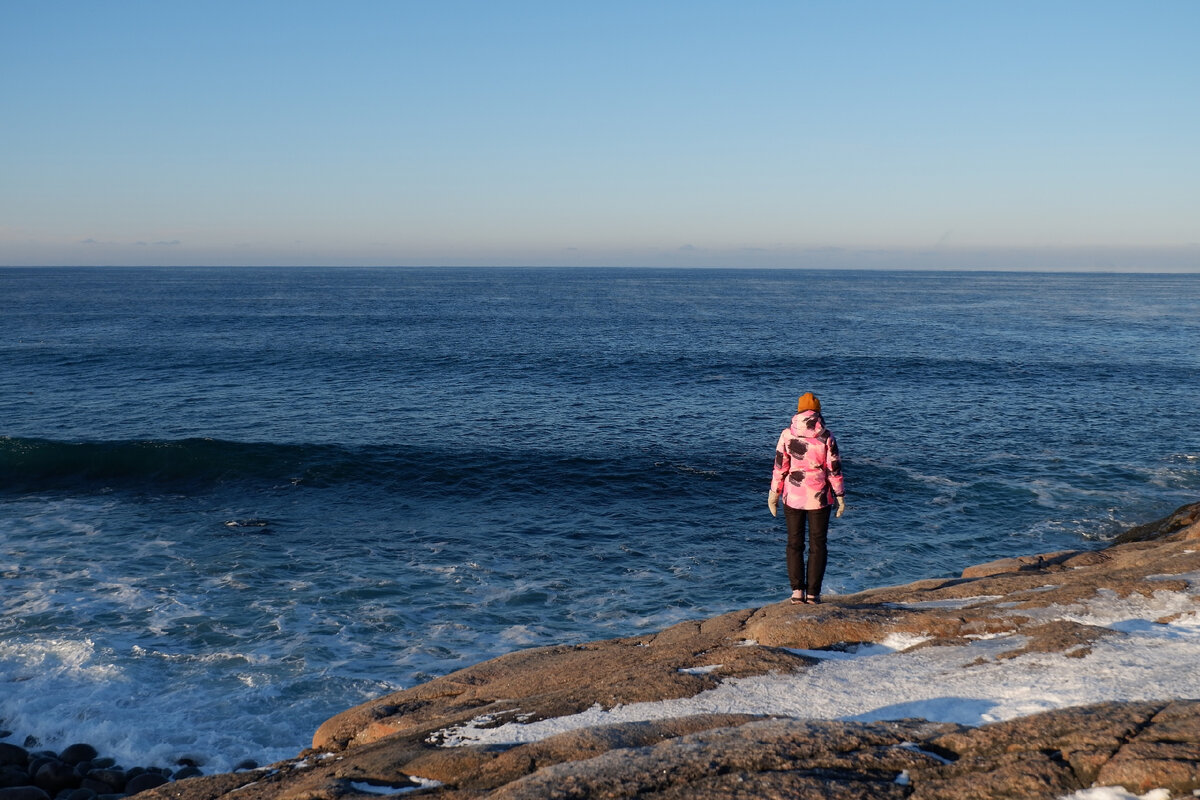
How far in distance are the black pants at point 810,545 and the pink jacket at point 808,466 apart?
0.15 meters

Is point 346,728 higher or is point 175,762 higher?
point 346,728

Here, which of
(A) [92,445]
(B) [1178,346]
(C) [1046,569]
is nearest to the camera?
(C) [1046,569]

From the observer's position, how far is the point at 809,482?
10.3 metres

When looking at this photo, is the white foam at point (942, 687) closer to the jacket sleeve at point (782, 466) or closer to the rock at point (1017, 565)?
the jacket sleeve at point (782, 466)

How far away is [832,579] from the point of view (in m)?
18.2

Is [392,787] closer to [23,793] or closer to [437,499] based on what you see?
[23,793]

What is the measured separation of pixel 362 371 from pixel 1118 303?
118m

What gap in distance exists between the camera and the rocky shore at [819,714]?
5480 mm

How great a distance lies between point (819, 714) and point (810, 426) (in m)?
4.20

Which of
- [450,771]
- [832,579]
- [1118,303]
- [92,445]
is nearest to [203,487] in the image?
[92,445]

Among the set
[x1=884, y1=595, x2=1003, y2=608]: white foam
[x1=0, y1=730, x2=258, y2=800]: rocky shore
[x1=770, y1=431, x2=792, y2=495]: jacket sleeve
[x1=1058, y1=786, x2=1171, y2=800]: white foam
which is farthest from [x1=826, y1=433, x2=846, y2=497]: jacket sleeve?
[x1=0, y1=730, x2=258, y2=800]: rocky shore

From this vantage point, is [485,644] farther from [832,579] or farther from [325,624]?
[832,579]

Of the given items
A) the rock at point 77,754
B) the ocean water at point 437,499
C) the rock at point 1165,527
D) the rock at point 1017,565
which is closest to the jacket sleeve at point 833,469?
the rock at point 1017,565

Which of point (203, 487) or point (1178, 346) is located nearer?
point (203, 487)
